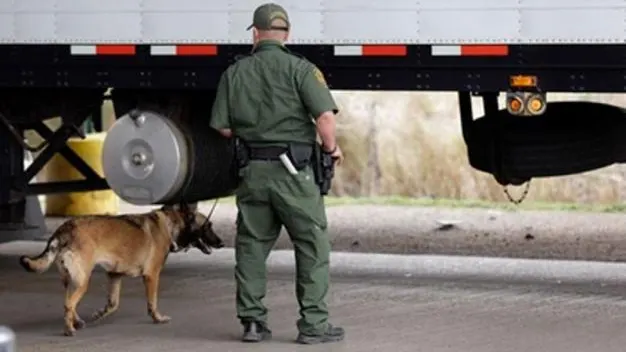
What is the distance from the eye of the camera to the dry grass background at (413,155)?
1594cm

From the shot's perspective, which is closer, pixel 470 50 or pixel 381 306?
pixel 470 50

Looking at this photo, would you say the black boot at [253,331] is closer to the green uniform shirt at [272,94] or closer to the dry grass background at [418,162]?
the green uniform shirt at [272,94]

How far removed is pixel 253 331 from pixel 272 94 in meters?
1.22

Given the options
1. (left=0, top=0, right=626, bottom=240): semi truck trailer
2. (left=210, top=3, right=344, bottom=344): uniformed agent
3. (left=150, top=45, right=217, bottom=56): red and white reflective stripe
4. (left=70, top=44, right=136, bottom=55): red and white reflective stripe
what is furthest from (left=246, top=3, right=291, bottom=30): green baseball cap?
(left=70, top=44, right=136, bottom=55): red and white reflective stripe

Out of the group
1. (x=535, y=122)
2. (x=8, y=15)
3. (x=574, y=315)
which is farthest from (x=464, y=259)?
(x=8, y=15)

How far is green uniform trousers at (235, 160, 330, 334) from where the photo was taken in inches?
311

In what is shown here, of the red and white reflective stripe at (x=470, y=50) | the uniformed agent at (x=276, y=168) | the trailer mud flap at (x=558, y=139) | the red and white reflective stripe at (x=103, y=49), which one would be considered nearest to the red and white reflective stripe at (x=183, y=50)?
the red and white reflective stripe at (x=103, y=49)

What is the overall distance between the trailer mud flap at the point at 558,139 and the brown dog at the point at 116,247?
2217 millimetres

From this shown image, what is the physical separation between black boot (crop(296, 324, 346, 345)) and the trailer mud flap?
2574mm

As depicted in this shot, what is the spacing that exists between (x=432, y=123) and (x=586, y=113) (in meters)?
6.16

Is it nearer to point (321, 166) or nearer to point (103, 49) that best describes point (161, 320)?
point (321, 166)

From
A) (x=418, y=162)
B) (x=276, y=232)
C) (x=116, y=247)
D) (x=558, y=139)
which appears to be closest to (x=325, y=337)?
(x=276, y=232)

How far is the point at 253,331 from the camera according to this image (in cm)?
808

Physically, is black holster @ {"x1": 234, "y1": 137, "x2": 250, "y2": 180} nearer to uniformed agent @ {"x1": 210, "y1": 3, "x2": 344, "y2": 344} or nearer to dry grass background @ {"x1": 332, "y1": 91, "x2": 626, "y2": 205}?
uniformed agent @ {"x1": 210, "y1": 3, "x2": 344, "y2": 344}
